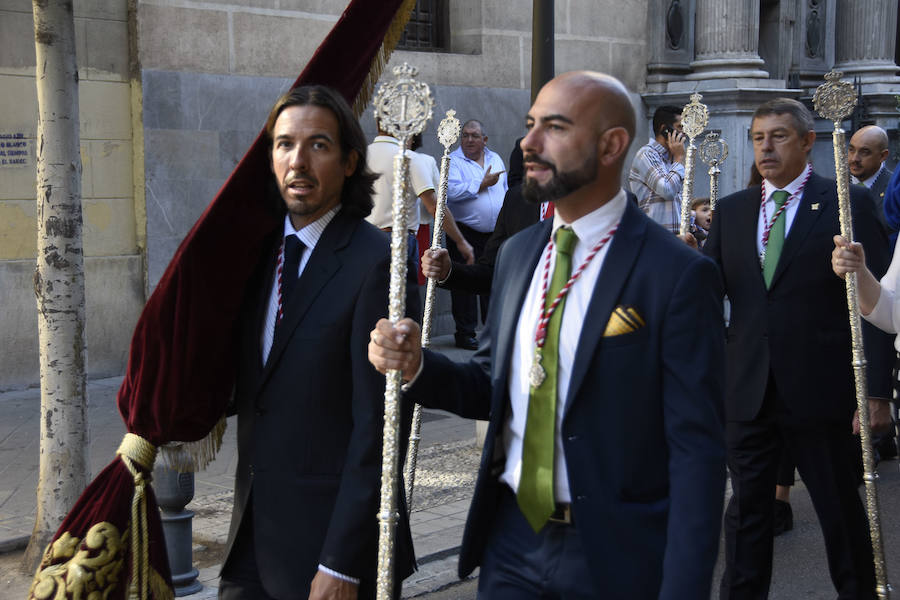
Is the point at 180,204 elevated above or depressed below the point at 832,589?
above

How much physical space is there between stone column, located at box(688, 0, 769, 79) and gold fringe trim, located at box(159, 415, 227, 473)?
1188 centimetres

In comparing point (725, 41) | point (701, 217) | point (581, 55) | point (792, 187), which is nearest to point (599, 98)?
point (792, 187)

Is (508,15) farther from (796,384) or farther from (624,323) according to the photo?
(624,323)

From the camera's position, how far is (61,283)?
17.6 ft

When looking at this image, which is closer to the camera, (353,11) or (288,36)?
(353,11)

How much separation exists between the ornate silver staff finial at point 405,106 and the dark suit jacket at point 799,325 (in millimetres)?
2570

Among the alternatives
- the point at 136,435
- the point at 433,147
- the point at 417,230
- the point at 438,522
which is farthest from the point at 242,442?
the point at 433,147

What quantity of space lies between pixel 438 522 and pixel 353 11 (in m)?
3.30

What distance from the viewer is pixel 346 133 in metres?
3.29

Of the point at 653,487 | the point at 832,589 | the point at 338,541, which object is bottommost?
the point at 832,589

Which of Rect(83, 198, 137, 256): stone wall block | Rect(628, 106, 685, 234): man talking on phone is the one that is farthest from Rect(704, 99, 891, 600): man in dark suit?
Rect(83, 198, 137, 256): stone wall block

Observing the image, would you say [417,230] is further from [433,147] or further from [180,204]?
[433,147]

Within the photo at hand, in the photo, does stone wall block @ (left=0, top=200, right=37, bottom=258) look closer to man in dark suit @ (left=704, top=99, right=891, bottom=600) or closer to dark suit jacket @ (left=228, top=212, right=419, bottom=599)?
man in dark suit @ (left=704, top=99, right=891, bottom=600)

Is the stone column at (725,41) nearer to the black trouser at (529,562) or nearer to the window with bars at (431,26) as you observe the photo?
the window with bars at (431,26)
